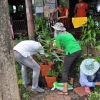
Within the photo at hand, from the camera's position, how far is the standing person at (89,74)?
4.09 m

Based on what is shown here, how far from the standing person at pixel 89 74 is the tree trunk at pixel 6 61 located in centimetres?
168

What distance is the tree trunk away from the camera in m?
2.50

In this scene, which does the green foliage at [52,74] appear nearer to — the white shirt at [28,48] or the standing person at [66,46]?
the standing person at [66,46]

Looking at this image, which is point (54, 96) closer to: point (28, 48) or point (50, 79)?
point (50, 79)

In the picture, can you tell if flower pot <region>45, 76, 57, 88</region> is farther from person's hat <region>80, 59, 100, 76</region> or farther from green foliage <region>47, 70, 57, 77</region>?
person's hat <region>80, 59, 100, 76</region>

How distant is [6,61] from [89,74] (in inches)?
79.2

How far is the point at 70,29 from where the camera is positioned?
687cm

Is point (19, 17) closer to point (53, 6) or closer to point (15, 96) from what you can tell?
point (53, 6)

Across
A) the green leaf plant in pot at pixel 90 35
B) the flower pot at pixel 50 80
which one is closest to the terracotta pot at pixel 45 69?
the flower pot at pixel 50 80

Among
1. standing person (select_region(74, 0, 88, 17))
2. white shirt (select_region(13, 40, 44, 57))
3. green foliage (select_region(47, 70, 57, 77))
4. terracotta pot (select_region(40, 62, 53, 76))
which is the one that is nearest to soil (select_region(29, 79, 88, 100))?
green foliage (select_region(47, 70, 57, 77))

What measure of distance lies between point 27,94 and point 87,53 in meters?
2.28

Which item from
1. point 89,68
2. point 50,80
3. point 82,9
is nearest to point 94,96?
point 89,68

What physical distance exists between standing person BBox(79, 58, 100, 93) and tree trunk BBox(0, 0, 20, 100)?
1.68 metres

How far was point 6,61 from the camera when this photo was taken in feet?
8.80
